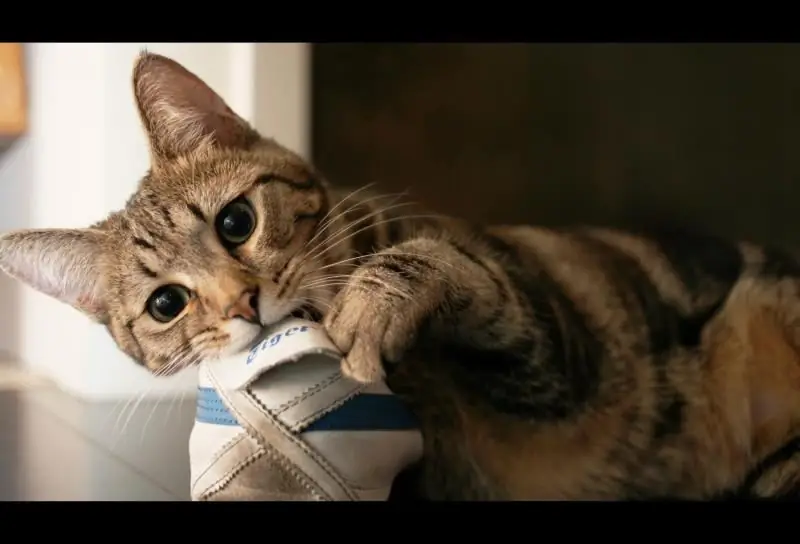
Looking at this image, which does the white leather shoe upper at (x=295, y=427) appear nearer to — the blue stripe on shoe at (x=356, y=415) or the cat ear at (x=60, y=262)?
the blue stripe on shoe at (x=356, y=415)

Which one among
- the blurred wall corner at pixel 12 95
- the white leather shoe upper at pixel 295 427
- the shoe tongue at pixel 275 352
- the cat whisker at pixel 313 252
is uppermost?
the blurred wall corner at pixel 12 95

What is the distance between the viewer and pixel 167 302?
88 cm

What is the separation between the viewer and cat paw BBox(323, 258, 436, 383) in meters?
0.71

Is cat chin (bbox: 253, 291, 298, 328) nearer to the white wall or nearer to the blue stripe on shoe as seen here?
the blue stripe on shoe

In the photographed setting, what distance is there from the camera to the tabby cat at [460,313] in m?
0.82

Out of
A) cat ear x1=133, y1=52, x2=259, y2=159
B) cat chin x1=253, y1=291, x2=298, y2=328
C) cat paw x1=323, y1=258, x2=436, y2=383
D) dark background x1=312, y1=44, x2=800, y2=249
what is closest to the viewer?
cat paw x1=323, y1=258, x2=436, y2=383

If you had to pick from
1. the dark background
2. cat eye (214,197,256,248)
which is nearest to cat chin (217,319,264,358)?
cat eye (214,197,256,248)

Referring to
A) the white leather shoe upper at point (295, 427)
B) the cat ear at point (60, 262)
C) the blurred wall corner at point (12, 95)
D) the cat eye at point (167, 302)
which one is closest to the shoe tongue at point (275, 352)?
the white leather shoe upper at point (295, 427)

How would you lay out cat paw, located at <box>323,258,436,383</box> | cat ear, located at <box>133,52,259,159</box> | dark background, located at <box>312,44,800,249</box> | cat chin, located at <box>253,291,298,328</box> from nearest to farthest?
cat paw, located at <box>323,258,436,383</box>
cat chin, located at <box>253,291,298,328</box>
cat ear, located at <box>133,52,259,159</box>
dark background, located at <box>312,44,800,249</box>

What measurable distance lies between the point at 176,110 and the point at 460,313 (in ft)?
1.32

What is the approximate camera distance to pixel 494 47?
1.57 meters

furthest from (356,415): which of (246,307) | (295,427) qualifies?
(246,307)

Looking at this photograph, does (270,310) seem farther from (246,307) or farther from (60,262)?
(60,262)

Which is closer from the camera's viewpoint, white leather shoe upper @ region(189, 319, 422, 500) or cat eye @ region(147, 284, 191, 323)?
white leather shoe upper @ region(189, 319, 422, 500)
